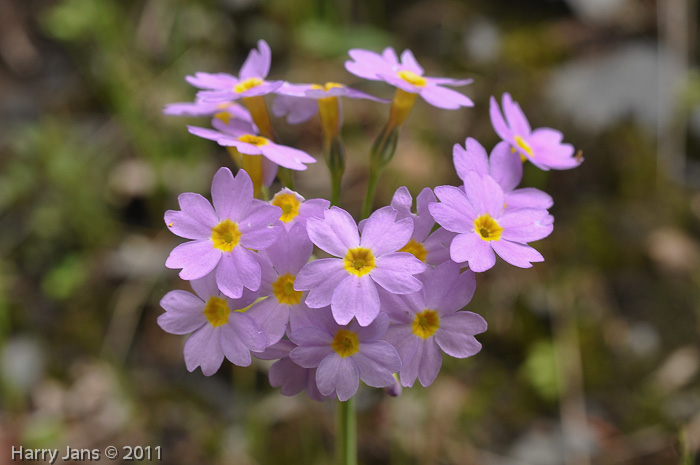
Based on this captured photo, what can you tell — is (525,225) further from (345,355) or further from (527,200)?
(345,355)

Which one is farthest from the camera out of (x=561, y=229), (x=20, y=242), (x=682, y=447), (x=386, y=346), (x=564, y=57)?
(x=564, y=57)

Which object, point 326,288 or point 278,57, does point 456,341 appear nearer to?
point 326,288

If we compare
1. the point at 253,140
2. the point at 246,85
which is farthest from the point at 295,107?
the point at 253,140

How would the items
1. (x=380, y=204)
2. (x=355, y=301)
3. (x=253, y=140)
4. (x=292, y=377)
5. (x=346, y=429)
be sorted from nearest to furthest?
(x=355, y=301), (x=292, y=377), (x=253, y=140), (x=346, y=429), (x=380, y=204)

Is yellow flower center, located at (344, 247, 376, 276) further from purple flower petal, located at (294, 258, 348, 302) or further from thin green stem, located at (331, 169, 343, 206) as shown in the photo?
thin green stem, located at (331, 169, 343, 206)

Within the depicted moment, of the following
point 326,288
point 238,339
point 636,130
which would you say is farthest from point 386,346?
point 636,130

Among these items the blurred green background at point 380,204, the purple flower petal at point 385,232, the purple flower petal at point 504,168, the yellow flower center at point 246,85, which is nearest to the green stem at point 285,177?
the yellow flower center at point 246,85
